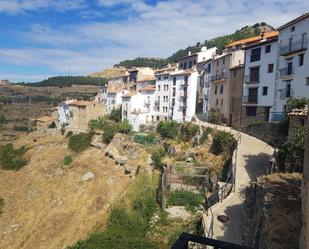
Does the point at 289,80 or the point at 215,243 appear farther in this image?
the point at 289,80

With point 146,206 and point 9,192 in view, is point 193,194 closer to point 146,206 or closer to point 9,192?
point 146,206

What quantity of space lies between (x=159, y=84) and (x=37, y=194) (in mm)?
36230

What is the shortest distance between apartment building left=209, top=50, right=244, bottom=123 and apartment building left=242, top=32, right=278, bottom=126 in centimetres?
622

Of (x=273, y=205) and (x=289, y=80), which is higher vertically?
(x=289, y=80)

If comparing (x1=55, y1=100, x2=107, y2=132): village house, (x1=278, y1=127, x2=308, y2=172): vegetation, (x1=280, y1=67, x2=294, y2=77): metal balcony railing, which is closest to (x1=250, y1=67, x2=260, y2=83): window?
(x1=280, y1=67, x2=294, y2=77): metal balcony railing

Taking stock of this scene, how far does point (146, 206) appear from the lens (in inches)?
1377

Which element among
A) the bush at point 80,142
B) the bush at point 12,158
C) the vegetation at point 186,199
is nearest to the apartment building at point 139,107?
the bush at point 80,142

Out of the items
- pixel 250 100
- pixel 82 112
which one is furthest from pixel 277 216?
pixel 82 112

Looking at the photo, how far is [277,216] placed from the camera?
15172mm

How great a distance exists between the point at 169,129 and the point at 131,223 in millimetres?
23685

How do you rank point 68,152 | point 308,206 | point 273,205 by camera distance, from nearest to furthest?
point 308,206
point 273,205
point 68,152

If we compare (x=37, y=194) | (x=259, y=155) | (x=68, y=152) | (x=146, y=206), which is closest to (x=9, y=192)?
(x=37, y=194)

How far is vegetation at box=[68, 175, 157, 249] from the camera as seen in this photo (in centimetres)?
2775

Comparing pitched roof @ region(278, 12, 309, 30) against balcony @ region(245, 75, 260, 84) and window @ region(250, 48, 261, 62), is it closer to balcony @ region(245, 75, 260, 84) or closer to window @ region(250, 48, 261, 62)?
window @ region(250, 48, 261, 62)
